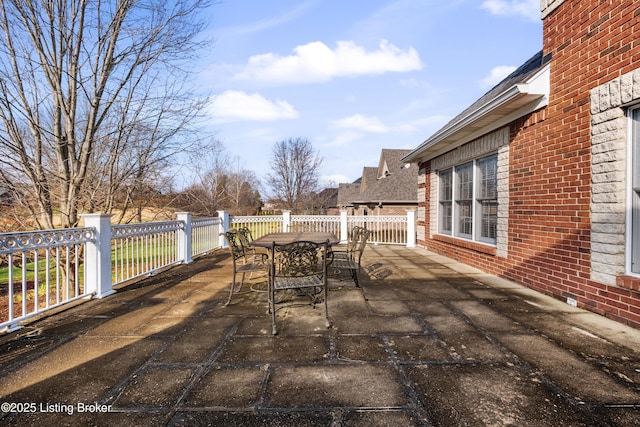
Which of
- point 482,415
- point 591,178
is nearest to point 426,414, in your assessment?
point 482,415

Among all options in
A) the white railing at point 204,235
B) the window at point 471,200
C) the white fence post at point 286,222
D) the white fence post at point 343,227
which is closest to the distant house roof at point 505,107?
the window at point 471,200

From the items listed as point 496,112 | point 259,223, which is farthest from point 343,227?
point 496,112

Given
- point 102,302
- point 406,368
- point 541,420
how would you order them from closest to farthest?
point 541,420, point 406,368, point 102,302

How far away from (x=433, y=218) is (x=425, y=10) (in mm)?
5147

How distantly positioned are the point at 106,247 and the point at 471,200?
21.6ft

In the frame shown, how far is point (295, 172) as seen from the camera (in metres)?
31.5

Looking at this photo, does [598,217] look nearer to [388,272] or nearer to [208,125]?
[388,272]

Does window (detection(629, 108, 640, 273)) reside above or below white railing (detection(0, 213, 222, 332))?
above

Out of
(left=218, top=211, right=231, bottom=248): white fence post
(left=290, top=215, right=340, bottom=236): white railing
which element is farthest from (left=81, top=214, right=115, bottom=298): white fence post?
(left=290, top=215, right=340, bottom=236): white railing

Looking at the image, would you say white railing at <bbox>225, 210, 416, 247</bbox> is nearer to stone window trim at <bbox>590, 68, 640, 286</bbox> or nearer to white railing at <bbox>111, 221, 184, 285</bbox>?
white railing at <bbox>111, 221, 184, 285</bbox>

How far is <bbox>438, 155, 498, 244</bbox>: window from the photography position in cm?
581

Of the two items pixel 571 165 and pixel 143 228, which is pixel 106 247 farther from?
pixel 571 165

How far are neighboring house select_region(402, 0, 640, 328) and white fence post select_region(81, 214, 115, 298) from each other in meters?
5.93

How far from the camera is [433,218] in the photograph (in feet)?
27.3
